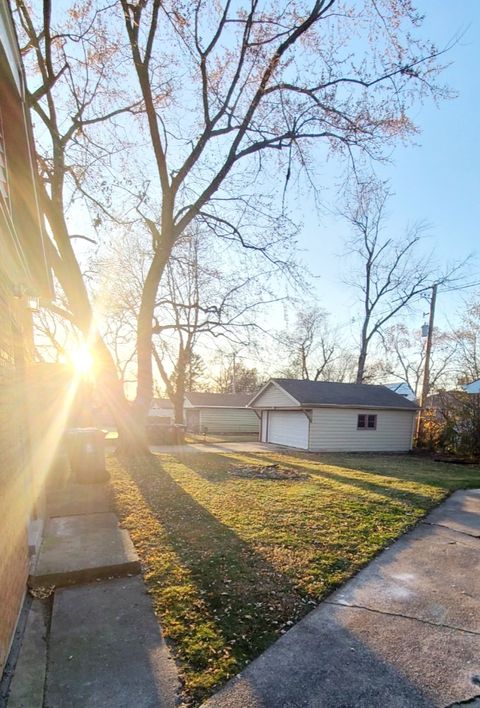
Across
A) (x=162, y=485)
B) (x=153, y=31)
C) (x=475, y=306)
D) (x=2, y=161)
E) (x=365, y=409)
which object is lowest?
(x=162, y=485)

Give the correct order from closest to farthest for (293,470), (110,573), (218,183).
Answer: (110,573) < (293,470) < (218,183)

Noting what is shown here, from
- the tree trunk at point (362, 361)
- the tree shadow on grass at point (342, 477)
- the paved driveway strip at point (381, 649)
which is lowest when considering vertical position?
the tree shadow on grass at point (342, 477)

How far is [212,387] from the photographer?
50.3 m

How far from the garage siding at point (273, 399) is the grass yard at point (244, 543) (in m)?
8.80

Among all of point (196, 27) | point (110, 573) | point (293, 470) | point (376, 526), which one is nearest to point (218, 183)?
point (196, 27)

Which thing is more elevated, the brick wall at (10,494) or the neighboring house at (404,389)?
the neighboring house at (404,389)

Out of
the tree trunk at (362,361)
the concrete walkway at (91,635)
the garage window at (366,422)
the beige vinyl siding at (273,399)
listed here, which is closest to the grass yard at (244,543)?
the concrete walkway at (91,635)

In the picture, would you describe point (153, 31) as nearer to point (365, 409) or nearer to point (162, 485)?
point (162, 485)

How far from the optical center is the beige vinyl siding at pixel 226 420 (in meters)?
31.0

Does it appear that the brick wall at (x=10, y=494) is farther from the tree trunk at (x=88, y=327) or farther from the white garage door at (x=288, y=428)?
the white garage door at (x=288, y=428)

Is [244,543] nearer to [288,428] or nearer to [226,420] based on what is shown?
[288,428]

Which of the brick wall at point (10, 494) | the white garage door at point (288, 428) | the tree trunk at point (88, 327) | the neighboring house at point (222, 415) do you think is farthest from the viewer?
the neighboring house at point (222, 415)

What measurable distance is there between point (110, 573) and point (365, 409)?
51.0ft

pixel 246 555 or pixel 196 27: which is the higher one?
pixel 196 27
